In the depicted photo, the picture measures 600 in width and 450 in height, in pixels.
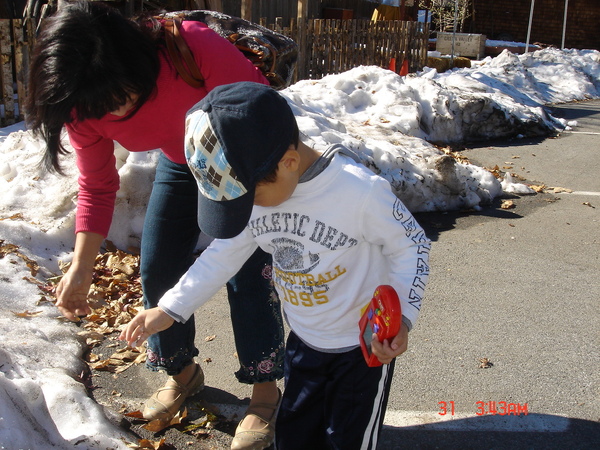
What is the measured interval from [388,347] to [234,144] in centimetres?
71

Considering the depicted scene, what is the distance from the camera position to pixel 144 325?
2.13 metres

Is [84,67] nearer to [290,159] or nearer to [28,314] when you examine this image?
[290,159]

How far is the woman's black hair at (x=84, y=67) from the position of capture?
209cm

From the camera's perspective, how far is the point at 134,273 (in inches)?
179

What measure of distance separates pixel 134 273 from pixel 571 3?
998 inches

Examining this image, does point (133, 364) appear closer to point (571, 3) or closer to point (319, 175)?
point (319, 175)

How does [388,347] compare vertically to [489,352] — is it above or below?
above

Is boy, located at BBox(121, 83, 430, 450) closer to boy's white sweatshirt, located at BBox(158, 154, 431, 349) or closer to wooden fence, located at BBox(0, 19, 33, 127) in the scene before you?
boy's white sweatshirt, located at BBox(158, 154, 431, 349)

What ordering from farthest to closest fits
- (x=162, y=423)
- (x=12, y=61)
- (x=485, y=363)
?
(x=12, y=61), (x=485, y=363), (x=162, y=423)

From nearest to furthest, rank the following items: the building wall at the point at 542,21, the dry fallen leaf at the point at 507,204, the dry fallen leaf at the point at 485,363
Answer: the dry fallen leaf at the point at 485,363, the dry fallen leaf at the point at 507,204, the building wall at the point at 542,21

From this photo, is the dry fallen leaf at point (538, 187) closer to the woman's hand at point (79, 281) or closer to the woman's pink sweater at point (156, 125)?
the woman's pink sweater at point (156, 125)
